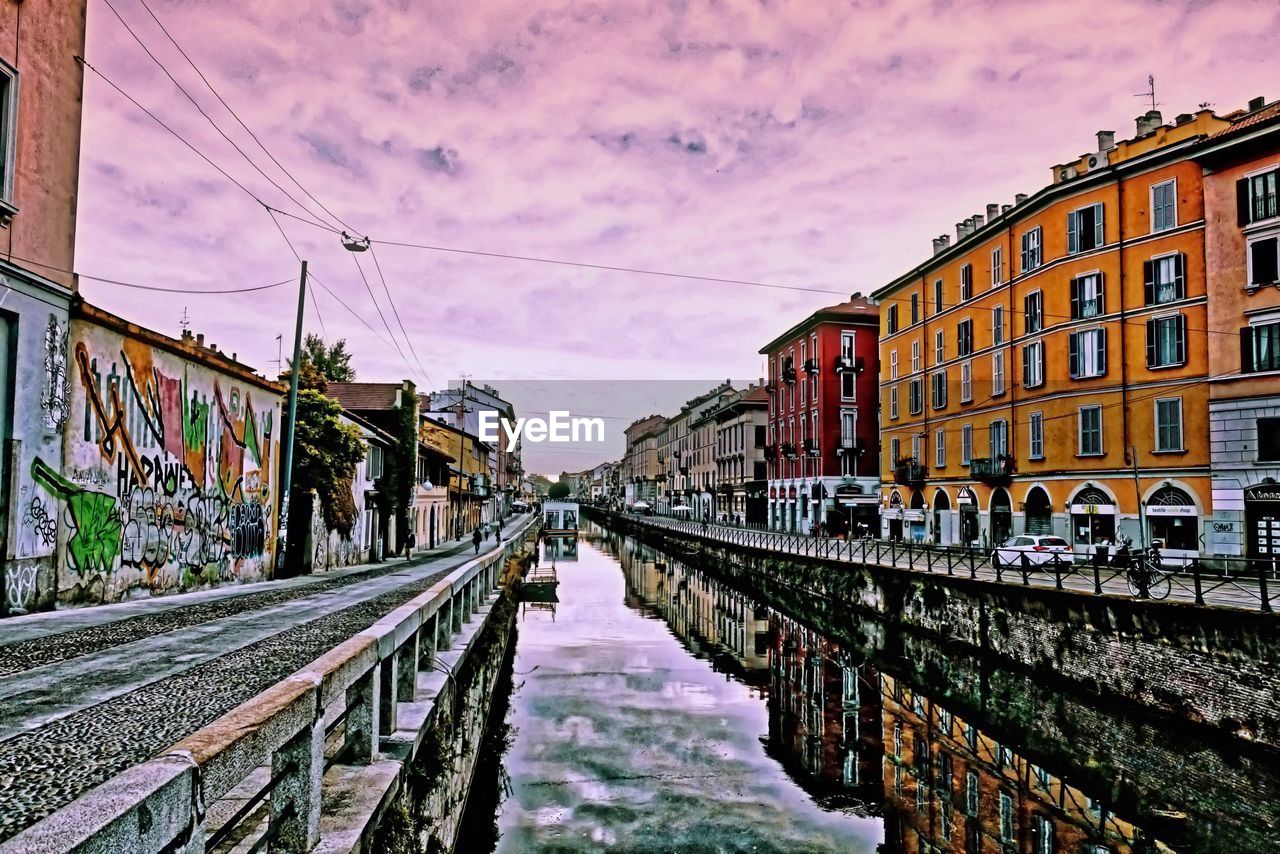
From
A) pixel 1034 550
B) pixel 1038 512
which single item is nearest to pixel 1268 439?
pixel 1034 550

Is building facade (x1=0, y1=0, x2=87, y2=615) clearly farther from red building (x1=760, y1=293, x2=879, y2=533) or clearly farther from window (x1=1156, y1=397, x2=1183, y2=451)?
red building (x1=760, y1=293, x2=879, y2=533)

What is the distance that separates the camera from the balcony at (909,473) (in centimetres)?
4134

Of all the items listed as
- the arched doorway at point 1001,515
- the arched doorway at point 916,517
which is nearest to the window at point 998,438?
the arched doorway at point 1001,515

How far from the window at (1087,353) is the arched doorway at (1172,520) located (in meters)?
5.09

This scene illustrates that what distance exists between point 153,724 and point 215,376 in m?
13.4

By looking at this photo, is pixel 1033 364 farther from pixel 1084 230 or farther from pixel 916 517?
pixel 916 517

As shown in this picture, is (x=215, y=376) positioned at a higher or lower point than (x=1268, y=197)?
lower

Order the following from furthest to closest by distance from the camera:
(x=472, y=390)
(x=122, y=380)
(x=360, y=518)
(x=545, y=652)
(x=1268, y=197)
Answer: (x=472, y=390)
(x=360, y=518)
(x=1268, y=197)
(x=545, y=652)
(x=122, y=380)

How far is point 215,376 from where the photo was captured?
17109 millimetres

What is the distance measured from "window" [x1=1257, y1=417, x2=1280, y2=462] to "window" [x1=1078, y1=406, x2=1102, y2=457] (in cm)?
554

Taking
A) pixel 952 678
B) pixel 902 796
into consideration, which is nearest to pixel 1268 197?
pixel 952 678

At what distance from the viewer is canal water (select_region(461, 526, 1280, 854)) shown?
968 centimetres

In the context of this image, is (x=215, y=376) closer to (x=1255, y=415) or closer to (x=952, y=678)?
(x=952, y=678)

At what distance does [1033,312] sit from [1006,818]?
26.8 meters
